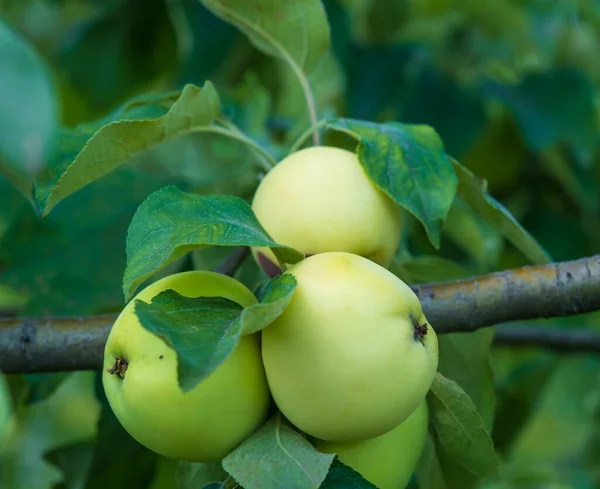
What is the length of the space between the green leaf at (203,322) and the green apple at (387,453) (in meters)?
0.14

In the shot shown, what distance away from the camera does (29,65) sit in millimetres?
342

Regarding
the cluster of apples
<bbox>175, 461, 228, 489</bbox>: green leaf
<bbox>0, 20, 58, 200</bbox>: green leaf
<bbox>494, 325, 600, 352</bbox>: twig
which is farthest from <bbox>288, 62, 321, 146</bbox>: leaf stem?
<bbox>494, 325, 600, 352</bbox>: twig

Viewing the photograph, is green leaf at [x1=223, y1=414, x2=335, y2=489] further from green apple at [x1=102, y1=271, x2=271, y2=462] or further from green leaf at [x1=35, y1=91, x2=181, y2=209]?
green leaf at [x1=35, y1=91, x2=181, y2=209]

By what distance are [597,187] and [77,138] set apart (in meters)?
1.07

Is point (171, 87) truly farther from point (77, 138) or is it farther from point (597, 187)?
point (77, 138)

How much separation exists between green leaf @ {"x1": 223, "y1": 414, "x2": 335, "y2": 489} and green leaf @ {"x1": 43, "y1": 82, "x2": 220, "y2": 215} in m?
0.24

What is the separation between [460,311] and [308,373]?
0.68ft

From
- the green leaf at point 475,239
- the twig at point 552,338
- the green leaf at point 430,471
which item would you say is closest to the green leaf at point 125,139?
the green leaf at point 430,471

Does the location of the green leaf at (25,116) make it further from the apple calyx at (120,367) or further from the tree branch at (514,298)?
the tree branch at (514,298)

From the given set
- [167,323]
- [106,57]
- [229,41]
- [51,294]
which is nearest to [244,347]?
[167,323]

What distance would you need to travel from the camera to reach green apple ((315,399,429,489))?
0.62 m

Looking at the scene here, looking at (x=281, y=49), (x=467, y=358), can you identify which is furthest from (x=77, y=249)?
(x=467, y=358)

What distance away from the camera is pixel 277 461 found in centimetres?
56

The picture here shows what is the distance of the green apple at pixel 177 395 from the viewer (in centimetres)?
55
